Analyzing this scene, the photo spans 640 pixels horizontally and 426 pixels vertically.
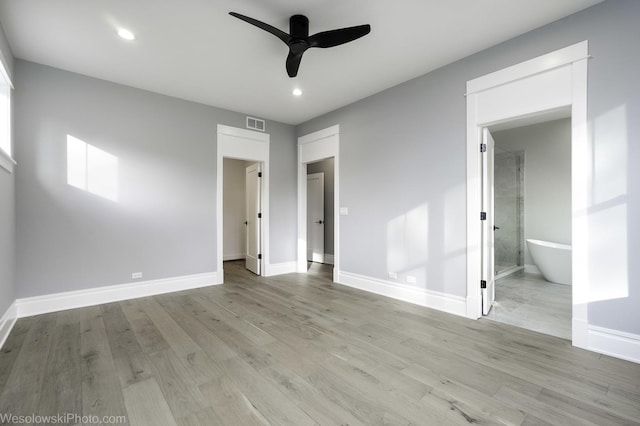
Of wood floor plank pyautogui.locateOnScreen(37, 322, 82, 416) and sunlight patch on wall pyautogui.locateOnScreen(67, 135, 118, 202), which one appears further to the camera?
sunlight patch on wall pyautogui.locateOnScreen(67, 135, 118, 202)

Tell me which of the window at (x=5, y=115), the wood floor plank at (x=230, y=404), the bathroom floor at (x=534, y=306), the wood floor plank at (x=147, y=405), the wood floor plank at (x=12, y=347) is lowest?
the bathroom floor at (x=534, y=306)

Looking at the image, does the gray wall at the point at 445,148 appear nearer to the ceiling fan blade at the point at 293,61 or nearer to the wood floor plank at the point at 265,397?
the ceiling fan blade at the point at 293,61

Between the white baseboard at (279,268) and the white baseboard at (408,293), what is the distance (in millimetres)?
1204

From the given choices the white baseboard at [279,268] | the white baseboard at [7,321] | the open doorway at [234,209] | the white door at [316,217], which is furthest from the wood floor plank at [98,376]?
the white door at [316,217]

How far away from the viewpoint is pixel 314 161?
5.28m

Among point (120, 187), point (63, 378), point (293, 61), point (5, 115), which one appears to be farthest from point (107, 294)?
point (293, 61)

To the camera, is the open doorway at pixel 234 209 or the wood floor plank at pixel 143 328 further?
the open doorway at pixel 234 209

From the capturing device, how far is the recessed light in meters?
2.63

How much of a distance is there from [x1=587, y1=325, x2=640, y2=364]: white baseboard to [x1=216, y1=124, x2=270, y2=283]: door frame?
14.3 feet

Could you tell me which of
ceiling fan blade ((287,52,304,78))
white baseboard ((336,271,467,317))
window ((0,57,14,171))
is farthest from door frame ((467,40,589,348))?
window ((0,57,14,171))

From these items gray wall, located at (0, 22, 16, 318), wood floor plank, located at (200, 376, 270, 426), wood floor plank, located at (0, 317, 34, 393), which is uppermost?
gray wall, located at (0, 22, 16, 318)

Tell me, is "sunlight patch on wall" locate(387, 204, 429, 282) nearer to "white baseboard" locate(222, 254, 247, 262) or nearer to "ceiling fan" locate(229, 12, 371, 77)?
"ceiling fan" locate(229, 12, 371, 77)

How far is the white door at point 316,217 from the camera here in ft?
22.0

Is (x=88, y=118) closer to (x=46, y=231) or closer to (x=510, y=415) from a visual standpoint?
(x=46, y=231)
